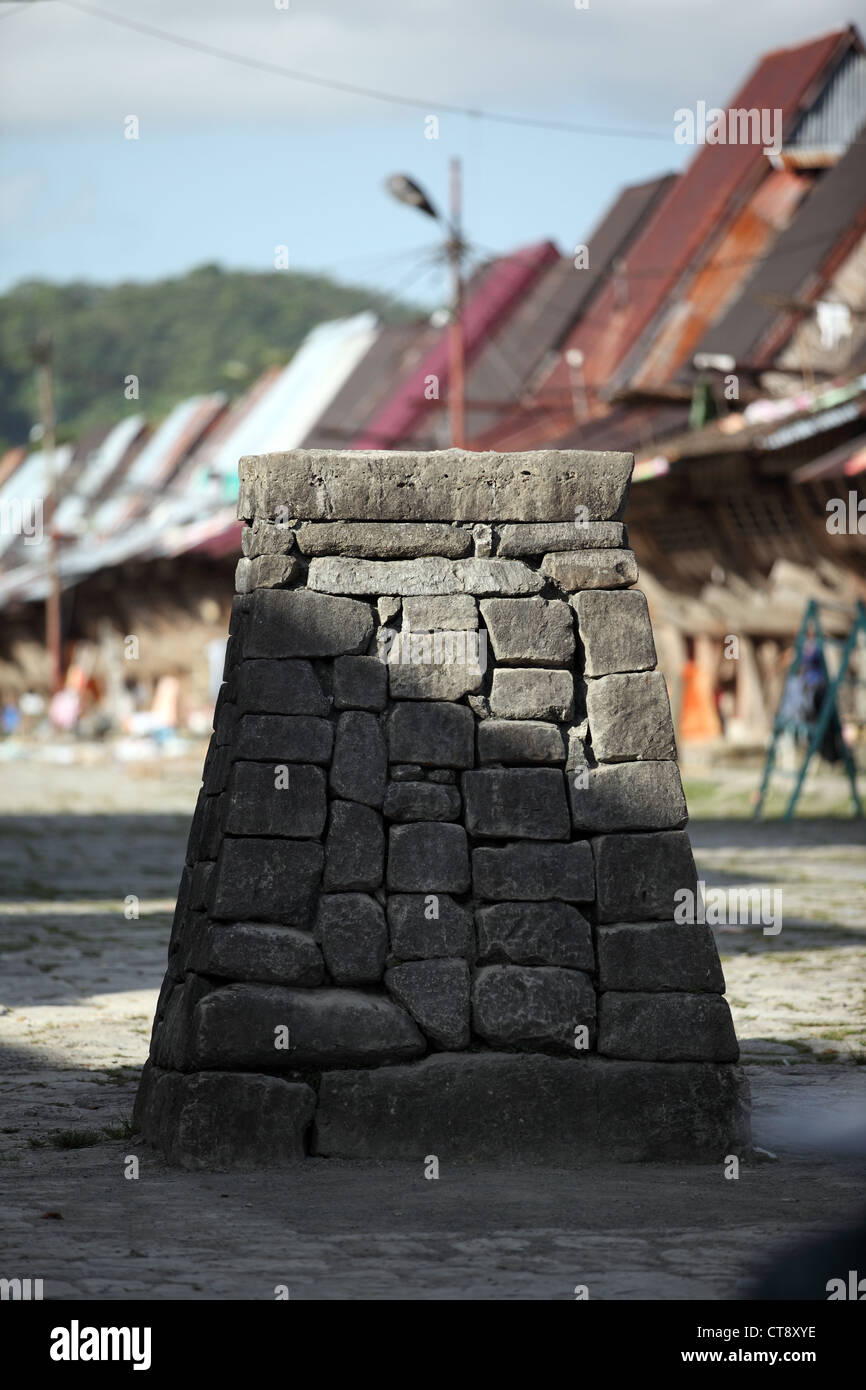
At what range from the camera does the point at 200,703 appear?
3931 cm

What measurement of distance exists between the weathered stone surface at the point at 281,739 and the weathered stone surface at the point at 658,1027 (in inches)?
46.2

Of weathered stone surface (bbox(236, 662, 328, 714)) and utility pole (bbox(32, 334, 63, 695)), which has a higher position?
utility pole (bbox(32, 334, 63, 695))

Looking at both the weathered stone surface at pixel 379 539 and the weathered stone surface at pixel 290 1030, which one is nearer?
the weathered stone surface at pixel 290 1030

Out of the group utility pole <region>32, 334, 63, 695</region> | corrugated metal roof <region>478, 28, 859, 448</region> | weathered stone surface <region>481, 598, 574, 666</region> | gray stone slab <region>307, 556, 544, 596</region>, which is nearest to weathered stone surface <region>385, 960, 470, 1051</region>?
weathered stone surface <region>481, 598, 574, 666</region>

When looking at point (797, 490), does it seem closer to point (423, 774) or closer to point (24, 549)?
point (423, 774)

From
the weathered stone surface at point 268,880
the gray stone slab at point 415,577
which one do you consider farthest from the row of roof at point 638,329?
the weathered stone surface at point 268,880

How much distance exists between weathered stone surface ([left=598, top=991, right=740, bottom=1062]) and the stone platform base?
0.13 ft

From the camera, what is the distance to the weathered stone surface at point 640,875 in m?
5.35

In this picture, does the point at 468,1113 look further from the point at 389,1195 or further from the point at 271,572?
the point at 271,572

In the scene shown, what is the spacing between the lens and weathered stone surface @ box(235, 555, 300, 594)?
17.9 ft

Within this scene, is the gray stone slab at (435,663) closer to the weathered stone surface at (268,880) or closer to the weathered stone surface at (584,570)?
the weathered stone surface at (584,570)

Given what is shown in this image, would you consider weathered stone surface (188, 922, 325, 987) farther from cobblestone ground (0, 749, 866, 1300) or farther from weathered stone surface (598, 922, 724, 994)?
weathered stone surface (598, 922, 724, 994)

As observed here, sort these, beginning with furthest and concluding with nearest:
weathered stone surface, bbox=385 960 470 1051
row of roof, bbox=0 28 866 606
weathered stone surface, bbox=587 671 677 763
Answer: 1. row of roof, bbox=0 28 866 606
2. weathered stone surface, bbox=587 671 677 763
3. weathered stone surface, bbox=385 960 470 1051

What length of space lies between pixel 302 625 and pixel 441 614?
442 mm
